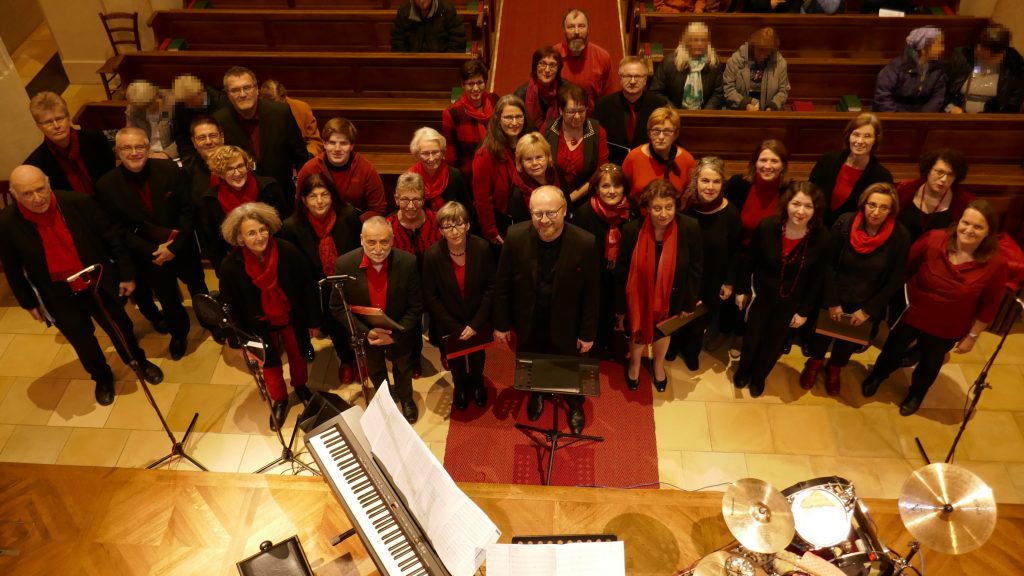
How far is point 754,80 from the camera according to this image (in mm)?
5000

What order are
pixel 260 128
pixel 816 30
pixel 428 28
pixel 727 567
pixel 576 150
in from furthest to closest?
pixel 816 30
pixel 428 28
pixel 260 128
pixel 576 150
pixel 727 567

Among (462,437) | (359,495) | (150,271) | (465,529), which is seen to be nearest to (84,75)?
(150,271)

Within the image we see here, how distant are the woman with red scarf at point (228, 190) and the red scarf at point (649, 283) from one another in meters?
2.08

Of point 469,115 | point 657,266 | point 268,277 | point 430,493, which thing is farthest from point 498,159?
point 430,493

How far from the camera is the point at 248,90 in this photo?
426 cm

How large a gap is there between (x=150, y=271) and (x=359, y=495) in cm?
233

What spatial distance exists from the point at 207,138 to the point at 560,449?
262 cm

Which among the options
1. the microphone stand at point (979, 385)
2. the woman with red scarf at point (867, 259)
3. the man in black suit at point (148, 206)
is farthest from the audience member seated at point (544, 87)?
the microphone stand at point (979, 385)

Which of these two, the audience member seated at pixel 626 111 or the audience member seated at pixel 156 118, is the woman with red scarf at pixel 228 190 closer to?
the audience member seated at pixel 156 118

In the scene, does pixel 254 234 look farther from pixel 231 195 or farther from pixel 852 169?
pixel 852 169

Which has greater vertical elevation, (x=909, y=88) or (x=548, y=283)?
(x=909, y=88)

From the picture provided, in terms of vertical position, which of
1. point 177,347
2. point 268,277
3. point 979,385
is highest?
point 268,277

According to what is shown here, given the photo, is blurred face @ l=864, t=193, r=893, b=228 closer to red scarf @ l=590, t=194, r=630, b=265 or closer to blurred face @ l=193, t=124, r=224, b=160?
red scarf @ l=590, t=194, r=630, b=265

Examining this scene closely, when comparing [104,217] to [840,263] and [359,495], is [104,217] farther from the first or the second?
[840,263]
